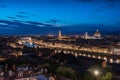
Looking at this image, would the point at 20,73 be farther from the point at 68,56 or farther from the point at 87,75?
the point at 68,56

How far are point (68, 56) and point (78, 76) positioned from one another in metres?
22.0

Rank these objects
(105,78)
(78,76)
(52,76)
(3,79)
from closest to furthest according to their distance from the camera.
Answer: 1. (3,79)
2. (105,78)
3. (52,76)
4. (78,76)

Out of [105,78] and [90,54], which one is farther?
[90,54]

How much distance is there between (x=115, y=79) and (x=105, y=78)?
527cm

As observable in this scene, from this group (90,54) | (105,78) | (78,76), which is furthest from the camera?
(90,54)

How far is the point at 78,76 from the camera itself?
35.8m

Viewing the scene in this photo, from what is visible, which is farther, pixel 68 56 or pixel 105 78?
pixel 68 56

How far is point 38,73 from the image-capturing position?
106 feet

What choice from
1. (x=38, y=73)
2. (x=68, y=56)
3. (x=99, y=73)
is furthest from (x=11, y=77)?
(x=68, y=56)

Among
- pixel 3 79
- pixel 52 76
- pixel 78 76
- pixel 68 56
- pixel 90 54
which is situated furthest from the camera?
pixel 90 54

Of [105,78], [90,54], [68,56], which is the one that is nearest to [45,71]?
[105,78]

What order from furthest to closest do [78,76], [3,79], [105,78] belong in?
[78,76]
[105,78]
[3,79]

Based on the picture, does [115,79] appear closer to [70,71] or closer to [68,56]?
[70,71]

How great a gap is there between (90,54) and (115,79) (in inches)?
2371
